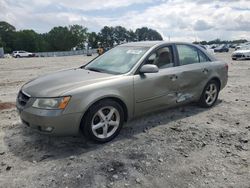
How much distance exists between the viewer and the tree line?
95625mm

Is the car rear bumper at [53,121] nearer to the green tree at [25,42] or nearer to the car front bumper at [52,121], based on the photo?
the car front bumper at [52,121]

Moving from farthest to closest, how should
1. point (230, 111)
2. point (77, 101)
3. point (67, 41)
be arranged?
point (67, 41) < point (230, 111) < point (77, 101)

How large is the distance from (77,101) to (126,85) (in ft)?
2.99

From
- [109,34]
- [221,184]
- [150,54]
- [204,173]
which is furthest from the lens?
[109,34]

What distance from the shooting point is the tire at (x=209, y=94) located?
615cm

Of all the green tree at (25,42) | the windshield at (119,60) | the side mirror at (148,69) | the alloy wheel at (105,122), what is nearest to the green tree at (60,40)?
the green tree at (25,42)

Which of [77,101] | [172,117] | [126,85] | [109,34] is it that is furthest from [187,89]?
[109,34]

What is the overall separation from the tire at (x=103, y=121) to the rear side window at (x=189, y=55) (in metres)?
1.92

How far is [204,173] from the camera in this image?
3.50 meters

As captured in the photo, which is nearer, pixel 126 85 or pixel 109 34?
pixel 126 85

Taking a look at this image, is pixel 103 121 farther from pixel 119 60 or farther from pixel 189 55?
pixel 189 55

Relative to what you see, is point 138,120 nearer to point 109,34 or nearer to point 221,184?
point 221,184

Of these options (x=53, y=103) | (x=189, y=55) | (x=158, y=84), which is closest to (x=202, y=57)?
(x=189, y=55)

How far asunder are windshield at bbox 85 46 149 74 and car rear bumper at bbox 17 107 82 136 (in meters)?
1.20
